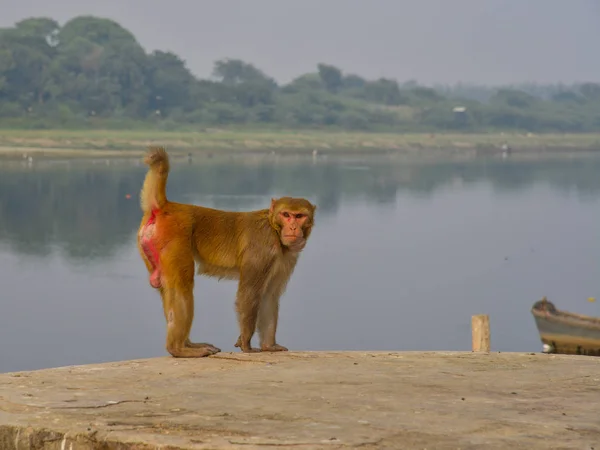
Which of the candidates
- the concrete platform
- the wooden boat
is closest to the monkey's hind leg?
the concrete platform

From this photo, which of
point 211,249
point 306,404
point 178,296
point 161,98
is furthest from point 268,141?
point 306,404

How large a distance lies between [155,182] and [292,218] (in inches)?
34.6

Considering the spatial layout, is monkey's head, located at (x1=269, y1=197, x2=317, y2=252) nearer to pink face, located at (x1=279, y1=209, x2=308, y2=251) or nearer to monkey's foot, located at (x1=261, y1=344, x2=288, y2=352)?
pink face, located at (x1=279, y1=209, x2=308, y2=251)

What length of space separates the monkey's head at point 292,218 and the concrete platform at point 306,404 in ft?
2.40

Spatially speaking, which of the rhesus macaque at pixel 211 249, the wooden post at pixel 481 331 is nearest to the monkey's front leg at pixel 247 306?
the rhesus macaque at pixel 211 249

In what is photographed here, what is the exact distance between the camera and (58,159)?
93.5 meters

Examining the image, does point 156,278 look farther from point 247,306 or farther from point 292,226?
point 292,226

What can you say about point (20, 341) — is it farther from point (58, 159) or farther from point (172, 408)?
point (58, 159)

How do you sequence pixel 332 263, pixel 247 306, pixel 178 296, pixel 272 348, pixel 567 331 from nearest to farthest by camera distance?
pixel 178 296
pixel 247 306
pixel 272 348
pixel 567 331
pixel 332 263

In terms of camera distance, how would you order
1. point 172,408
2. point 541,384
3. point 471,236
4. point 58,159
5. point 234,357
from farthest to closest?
point 58,159, point 471,236, point 234,357, point 541,384, point 172,408

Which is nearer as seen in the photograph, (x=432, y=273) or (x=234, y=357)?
(x=234, y=357)

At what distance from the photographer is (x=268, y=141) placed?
100m

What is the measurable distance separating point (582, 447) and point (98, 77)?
90.4 meters

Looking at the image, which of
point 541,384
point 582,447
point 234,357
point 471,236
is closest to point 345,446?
point 582,447
